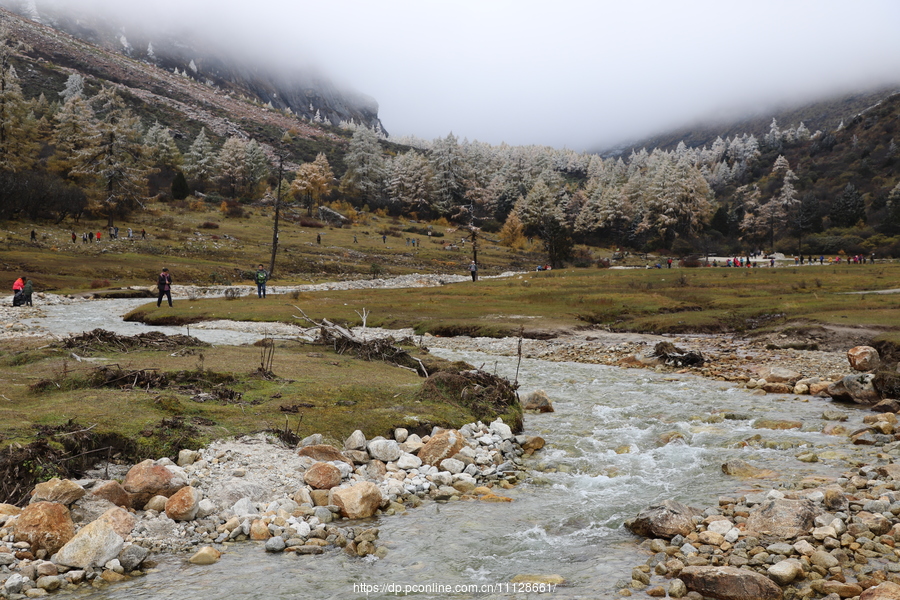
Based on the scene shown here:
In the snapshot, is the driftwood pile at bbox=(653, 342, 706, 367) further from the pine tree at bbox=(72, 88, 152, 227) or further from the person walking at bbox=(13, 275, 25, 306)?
the pine tree at bbox=(72, 88, 152, 227)

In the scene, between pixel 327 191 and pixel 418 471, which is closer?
pixel 418 471

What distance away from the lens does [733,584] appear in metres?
5.72

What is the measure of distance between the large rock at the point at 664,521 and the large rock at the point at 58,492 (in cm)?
734

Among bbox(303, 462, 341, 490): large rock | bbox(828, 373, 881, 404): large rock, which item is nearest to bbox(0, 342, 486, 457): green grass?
bbox(303, 462, 341, 490): large rock

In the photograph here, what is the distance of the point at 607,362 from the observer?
24.6 meters

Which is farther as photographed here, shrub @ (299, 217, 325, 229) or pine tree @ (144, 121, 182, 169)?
pine tree @ (144, 121, 182, 169)

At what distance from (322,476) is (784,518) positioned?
6.48m

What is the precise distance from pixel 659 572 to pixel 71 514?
7106 millimetres

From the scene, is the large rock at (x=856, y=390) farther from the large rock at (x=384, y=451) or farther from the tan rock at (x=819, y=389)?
the large rock at (x=384, y=451)

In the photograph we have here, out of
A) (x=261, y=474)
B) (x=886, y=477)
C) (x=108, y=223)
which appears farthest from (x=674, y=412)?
(x=108, y=223)

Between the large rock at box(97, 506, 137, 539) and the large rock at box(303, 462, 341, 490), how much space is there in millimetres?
2493

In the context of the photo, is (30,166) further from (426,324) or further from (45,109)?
(426,324)

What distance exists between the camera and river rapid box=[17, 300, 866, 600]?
245 inches

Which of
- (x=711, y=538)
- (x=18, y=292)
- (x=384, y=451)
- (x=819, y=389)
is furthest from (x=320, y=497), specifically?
(x=18, y=292)
